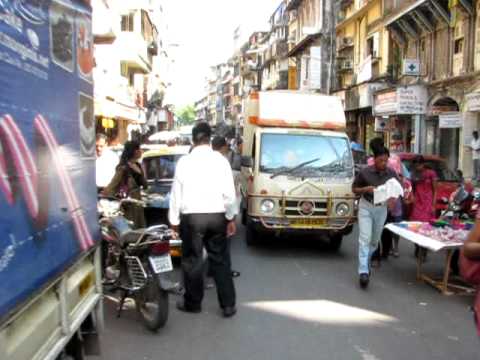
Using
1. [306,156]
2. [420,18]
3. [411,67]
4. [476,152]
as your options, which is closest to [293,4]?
[420,18]

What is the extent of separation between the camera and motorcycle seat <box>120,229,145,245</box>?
575cm

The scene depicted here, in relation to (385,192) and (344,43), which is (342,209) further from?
(344,43)

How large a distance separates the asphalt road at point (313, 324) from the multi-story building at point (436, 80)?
10.6 meters

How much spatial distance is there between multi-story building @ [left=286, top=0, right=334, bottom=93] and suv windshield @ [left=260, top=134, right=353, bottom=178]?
37.3ft

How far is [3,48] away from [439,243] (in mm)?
5689

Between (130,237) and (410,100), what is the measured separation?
18.4 m

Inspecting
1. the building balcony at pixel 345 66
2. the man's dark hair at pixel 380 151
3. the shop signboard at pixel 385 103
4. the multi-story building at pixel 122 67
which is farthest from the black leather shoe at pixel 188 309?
the building balcony at pixel 345 66

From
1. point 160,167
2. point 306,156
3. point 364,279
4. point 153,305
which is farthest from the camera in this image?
point 160,167

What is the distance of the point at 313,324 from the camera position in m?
5.88

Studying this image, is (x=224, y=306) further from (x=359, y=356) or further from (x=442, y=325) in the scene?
(x=442, y=325)

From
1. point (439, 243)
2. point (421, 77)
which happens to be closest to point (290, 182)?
point (439, 243)

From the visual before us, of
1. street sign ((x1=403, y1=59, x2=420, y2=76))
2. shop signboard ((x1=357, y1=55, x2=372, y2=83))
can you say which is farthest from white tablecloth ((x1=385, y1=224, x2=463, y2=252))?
shop signboard ((x1=357, y1=55, x2=372, y2=83))

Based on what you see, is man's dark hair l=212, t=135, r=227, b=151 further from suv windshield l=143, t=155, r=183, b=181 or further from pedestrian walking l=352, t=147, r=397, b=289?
pedestrian walking l=352, t=147, r=397, b=289

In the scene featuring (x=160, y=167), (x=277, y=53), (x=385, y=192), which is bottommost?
(x=385, y=192)
